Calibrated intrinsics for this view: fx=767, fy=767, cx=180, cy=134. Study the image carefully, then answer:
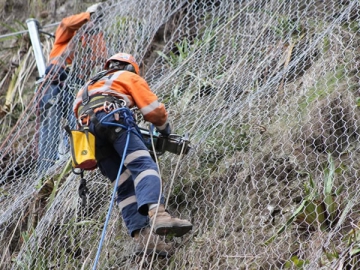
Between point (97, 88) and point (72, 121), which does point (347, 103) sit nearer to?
point (97, 88)

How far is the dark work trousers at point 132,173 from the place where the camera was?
15.7ft

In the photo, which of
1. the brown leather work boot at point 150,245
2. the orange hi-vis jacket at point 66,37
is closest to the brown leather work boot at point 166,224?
the brown leather work boot at point 150,245

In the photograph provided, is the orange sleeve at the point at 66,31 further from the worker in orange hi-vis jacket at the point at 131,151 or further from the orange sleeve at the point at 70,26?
the worker in orange hi-vis jacket at the point at 131,151

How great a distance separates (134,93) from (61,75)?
2.37 meters

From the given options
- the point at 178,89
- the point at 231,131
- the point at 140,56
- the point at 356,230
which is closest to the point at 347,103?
the point at 231,131

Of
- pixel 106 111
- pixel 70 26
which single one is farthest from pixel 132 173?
pixel 70 26

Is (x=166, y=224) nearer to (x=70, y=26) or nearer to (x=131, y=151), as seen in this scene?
(x=131, y=151)

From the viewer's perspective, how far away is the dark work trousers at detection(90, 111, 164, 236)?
4.77 m

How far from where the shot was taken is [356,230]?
4.24m

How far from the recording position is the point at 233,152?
216 inches

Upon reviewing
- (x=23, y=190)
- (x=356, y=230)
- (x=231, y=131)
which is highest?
(x=356, y=230)

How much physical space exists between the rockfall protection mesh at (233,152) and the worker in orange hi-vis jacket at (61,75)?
0.15ft

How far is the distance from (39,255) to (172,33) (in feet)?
9.61

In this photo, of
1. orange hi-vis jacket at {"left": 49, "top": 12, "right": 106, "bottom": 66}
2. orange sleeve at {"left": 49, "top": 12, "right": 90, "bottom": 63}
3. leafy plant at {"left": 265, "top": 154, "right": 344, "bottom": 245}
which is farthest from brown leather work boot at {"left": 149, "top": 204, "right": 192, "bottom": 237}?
orange sleeve at {"left": 49, "top": 12, "right": 90, "bottom": 63}
